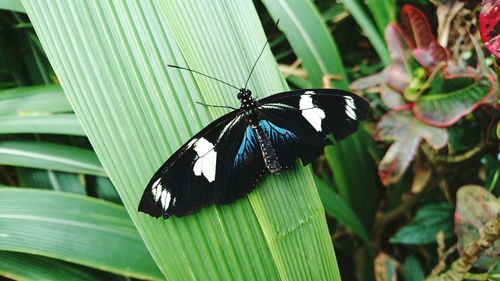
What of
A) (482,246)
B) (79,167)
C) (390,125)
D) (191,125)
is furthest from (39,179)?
(482,246)

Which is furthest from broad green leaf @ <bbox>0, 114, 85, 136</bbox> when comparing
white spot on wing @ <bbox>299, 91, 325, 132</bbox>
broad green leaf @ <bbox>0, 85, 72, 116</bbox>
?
white spot on wing @ <bbox>299, 91, 325, 132</bbox>

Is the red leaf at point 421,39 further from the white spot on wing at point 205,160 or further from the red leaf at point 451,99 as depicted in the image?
the white spot on wing at point 205,160

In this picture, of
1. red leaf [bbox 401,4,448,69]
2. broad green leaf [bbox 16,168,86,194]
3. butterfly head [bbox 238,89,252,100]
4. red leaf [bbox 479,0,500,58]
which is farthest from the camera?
broad green leaf [bbox 16,168,86,194]

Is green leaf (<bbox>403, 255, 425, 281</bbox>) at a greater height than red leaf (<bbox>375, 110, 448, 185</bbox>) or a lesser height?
lesser

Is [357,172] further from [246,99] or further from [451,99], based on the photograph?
[246,99]

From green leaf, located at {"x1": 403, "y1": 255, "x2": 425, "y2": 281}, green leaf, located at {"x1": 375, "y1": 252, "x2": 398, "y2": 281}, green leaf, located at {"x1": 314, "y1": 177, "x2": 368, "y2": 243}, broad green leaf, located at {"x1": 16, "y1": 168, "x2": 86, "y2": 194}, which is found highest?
broad green leaf, located at {"x1": 16, "y1": 168, "x2": 86, "y2": 194}

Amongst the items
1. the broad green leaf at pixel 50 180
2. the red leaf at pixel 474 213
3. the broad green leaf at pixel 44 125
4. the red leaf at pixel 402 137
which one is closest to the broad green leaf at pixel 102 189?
the broad green leaf at pixel 50 180

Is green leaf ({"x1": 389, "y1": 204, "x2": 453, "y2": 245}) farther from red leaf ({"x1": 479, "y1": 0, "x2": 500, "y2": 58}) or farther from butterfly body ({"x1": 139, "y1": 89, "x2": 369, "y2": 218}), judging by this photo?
red leaf ({"x1": 479, "y1": 0, "x2": 500, "y2": 58})

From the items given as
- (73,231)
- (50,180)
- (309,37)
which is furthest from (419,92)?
(50,180)
